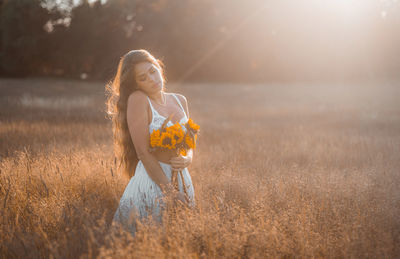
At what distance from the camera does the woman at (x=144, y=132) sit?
2934 mm

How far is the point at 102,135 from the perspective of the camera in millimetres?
7773

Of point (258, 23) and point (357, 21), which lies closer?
point (357, 21)

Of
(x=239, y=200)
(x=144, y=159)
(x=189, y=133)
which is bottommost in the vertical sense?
(x=239, y=200)

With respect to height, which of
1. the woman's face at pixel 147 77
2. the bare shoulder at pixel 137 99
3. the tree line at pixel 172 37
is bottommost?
the bare shoulder at pixel 137 99

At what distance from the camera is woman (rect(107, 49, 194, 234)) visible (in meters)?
2.93

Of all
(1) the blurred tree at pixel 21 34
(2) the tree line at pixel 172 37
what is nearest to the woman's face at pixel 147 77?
(2) the tree line at pixel 172 37

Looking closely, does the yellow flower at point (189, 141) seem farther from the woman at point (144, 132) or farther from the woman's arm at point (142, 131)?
the woman's arm at point (142, 131)

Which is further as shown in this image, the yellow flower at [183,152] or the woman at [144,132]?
the yellow flower at [183,152]

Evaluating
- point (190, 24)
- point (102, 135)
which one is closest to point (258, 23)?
point (190, 24)

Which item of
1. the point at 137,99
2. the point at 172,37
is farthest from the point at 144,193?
the point at 172,37

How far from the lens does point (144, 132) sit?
9.62 ft

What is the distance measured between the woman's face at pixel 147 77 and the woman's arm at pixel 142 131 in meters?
0.11

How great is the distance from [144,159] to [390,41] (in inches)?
1534

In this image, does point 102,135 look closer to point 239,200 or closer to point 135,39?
point 239,200
